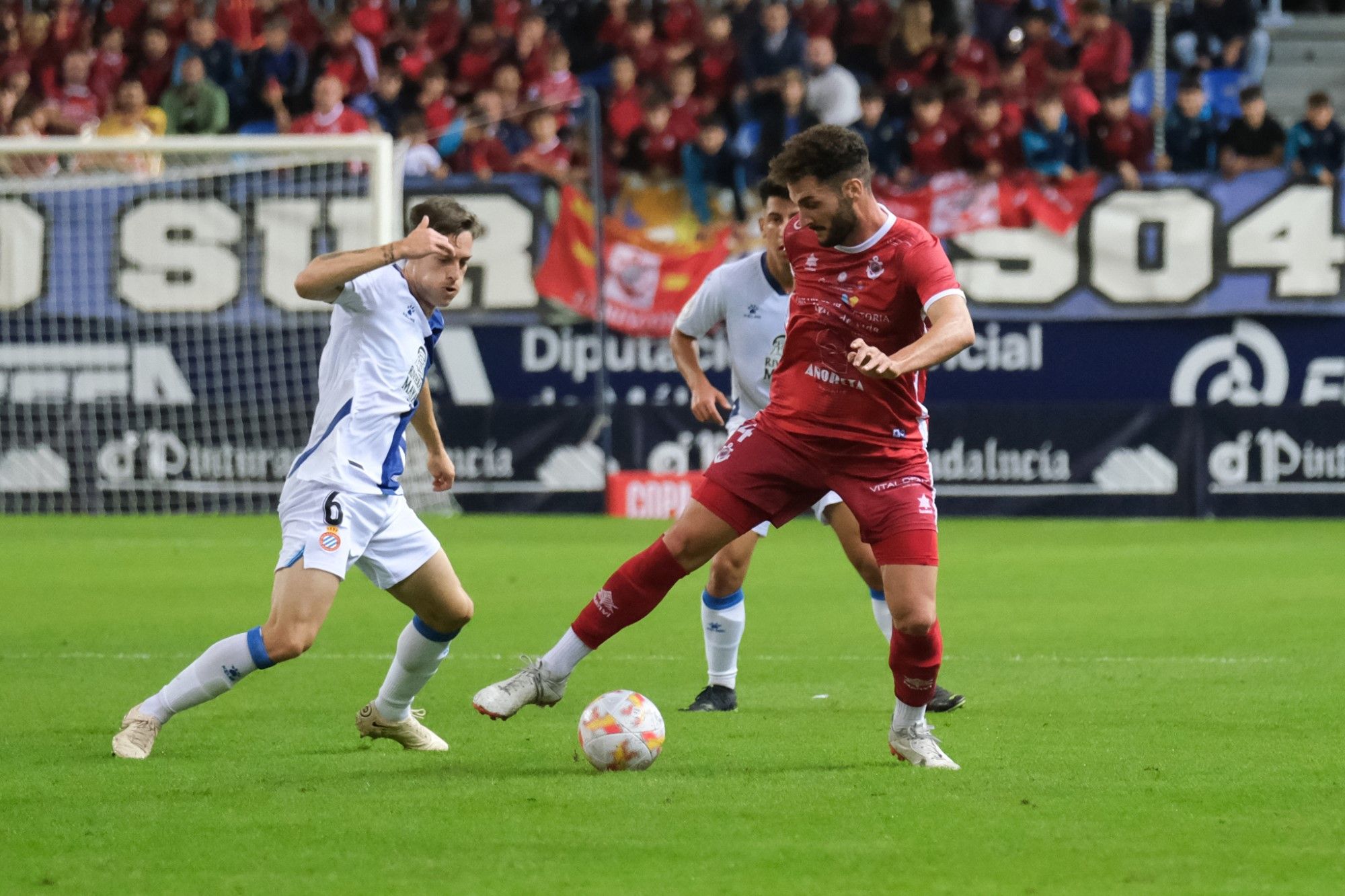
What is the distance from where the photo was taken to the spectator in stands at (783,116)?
1822cm

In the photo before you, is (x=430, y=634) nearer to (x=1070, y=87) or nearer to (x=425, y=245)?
(x=425, y=245)

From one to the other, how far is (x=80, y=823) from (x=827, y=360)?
2749mm

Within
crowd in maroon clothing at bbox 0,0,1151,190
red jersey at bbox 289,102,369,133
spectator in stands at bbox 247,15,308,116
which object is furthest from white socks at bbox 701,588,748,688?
spectator in stands at bbox 247,15,308,116

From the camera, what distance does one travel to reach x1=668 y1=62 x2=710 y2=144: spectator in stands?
18.5m

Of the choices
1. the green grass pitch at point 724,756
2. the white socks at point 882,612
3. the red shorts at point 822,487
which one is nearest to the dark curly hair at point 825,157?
the red shorts at point 822,487

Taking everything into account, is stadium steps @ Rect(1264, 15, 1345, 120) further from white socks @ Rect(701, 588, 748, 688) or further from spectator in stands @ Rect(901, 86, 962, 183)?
white socks @ Rect(701, 588, 748, 688)

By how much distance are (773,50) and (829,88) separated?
80cm

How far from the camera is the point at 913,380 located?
6.35m

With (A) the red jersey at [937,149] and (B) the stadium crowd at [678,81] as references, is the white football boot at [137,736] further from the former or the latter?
(A) the red jersey at [937,149]

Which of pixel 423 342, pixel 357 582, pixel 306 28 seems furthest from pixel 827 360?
pixel 306 28

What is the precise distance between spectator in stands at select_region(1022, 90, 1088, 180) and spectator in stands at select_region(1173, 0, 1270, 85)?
2.22 m

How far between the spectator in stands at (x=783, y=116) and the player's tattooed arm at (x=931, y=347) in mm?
12420

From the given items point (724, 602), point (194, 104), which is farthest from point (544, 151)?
point (724, 602)

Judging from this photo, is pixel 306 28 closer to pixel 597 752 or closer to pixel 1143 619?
pixel 1143 619
